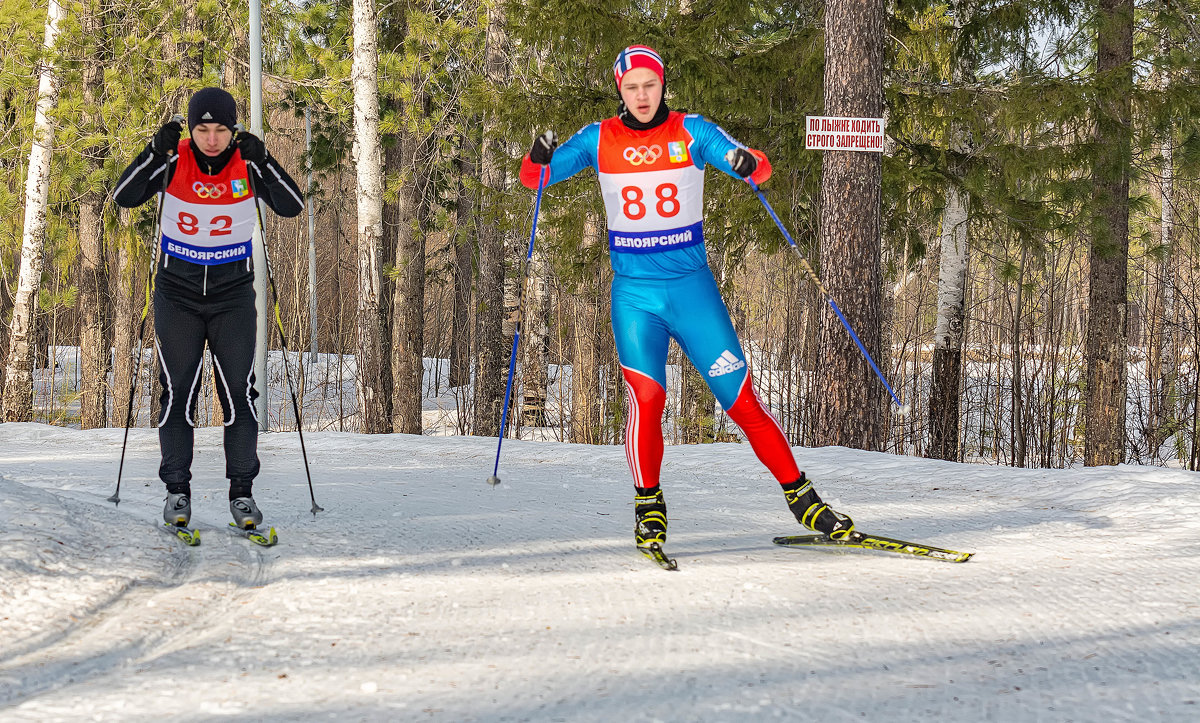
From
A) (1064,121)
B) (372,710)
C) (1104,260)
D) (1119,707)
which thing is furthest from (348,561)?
(1104,260)

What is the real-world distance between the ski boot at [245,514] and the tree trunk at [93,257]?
1263 centimetres

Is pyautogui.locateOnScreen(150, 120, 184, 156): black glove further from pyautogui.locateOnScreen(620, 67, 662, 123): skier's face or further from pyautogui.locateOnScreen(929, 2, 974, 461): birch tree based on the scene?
pyautogui.locateOnScreen(929, 2, 974, 461): birch tree

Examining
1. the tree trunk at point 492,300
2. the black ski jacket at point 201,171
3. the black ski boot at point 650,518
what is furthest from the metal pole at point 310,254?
the black ski boot at point 650,518

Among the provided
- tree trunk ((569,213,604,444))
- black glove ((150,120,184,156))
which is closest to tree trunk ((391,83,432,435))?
tree trunk ((569,213,604,444))

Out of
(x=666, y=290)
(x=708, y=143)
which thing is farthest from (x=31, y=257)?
(x=708, y=143)

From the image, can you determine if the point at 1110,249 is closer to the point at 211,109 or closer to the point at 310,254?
the point at 211,109

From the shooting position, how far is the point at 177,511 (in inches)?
200

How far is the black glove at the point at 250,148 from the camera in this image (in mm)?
5094

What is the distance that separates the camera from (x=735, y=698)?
294 centimetres

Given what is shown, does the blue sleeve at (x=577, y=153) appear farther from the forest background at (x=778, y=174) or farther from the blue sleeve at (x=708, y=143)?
the forest background at (x=778, y=174)

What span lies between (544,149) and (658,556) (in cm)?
204

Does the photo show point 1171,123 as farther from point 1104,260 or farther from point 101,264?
point 101,264

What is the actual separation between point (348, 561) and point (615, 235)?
197 centimetres

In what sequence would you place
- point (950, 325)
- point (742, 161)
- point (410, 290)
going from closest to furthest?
point (742, 161) < point (950, 325) < point (410, 290)
